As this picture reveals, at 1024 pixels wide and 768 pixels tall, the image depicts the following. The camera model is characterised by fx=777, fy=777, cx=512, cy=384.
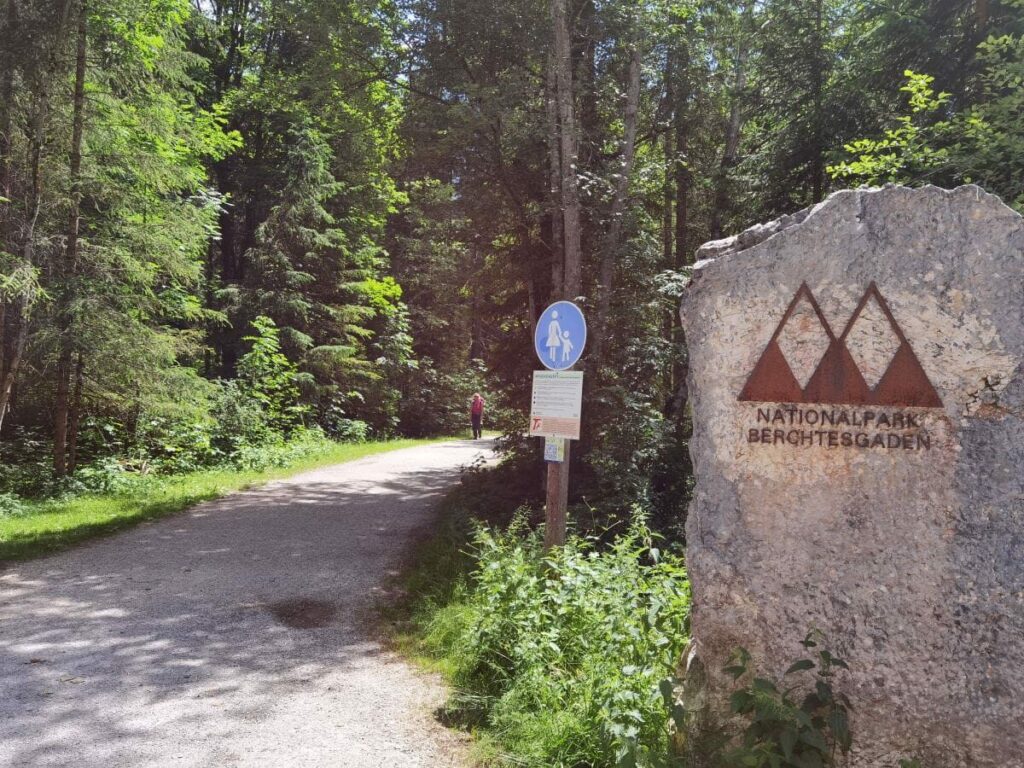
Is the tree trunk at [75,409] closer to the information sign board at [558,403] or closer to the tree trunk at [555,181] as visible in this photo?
the tree trunk at [555,181]

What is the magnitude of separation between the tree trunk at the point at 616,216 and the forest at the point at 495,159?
0.06m

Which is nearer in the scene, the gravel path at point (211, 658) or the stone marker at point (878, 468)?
the stone marker at point (878, 468)

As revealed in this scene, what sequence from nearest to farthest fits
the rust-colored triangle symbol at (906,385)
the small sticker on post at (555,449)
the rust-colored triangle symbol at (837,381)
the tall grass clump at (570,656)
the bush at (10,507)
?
the rust-colored triangle symbol at (906,385)
the rust-colored triangle symbol at (837,381)
the tall grass clump at (570,656)
the small sticker on post at (555,449)
the bush at (10,507)

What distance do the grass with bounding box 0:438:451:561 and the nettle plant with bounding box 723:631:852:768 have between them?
8333 mm

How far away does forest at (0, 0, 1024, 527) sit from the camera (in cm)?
1154

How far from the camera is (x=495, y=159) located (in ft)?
44.8

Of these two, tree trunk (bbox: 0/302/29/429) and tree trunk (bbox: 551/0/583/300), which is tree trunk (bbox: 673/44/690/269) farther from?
tree trunk (bbox: 0/302/29/429)

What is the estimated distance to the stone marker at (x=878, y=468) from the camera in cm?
335

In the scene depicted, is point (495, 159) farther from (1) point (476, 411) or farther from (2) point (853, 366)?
(1) point (476, 411)

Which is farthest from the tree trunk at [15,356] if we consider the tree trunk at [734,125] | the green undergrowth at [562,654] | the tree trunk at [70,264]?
the tree trunk at [734,125]

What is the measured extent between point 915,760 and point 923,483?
3.91 ft

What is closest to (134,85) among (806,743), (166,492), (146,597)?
(166,492)

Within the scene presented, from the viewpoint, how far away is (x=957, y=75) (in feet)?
38.1

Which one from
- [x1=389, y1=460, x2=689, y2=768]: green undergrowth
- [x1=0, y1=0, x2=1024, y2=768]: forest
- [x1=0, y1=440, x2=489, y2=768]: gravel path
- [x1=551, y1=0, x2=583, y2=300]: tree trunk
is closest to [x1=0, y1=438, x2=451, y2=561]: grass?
[x1=0, y1=0, x2=1024, y2=768]: forest
